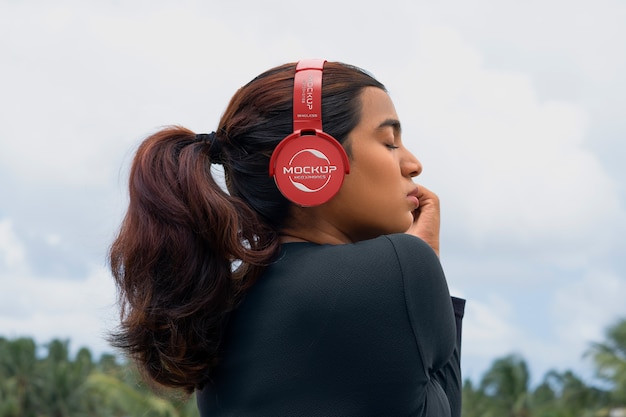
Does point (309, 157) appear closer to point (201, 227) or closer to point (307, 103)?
point (307, 103)

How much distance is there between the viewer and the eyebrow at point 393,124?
2240mm

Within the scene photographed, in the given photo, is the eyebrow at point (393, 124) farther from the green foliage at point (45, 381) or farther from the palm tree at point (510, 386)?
Answer: the green foliage at point (45, 381)

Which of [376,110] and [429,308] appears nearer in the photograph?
[429,308]

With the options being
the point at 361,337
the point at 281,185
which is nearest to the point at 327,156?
the point at 281,185

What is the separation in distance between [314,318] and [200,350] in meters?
0.29

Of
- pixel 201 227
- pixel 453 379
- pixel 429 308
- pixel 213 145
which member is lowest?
pixel 453 379

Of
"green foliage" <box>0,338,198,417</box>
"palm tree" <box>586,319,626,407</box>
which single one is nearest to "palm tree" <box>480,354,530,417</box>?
"palm tree" <box>586,319,626,407</box>

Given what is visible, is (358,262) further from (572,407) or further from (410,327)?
(572,407)

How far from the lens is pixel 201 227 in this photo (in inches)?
83.5

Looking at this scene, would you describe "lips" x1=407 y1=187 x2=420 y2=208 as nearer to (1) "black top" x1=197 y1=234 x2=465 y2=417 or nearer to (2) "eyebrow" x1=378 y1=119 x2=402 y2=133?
(2) "eyebrow" x1=378 y1=119 x2=402 y2=133

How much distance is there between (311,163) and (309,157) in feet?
0.05

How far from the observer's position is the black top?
2.01m

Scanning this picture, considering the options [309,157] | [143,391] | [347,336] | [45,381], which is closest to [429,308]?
[347,336]

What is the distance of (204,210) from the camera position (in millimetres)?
2129
